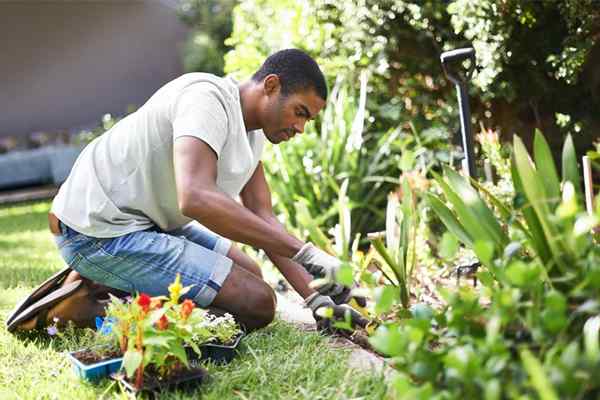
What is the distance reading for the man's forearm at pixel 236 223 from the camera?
2422 millimetres

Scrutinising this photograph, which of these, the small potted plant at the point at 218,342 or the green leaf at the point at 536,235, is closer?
the green leaf at the point at 536,235

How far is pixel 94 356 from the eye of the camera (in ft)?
7.60

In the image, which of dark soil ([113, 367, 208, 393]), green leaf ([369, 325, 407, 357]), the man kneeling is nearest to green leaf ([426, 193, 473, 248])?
the man kneeling

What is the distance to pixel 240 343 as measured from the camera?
2.59 metres

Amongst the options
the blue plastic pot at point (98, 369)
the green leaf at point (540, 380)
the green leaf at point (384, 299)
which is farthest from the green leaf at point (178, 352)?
the green leaf at point (540, 380)

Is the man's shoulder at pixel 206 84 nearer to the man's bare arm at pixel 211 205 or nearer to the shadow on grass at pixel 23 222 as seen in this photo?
the man's bare arm at pixel 211 205

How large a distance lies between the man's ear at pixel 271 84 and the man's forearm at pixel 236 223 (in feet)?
1.70

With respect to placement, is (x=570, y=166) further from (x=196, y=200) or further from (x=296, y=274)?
(x=296, y=274)

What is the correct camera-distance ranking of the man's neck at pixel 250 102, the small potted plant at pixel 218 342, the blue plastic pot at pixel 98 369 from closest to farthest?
the blue plastic pot at pixel 98 369 < the small potted plant at pixel 218 342 < the man's neck at pixel 250 102

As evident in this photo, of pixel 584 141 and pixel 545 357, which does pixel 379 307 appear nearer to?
pixel 545 357

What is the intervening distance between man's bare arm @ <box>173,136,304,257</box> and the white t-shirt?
0.87 feet

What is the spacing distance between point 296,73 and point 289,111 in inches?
5.5

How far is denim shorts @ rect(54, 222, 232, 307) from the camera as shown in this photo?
2.73 m

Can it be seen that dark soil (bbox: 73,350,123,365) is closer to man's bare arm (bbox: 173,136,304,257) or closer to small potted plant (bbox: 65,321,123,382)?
small potted plant (bbox: 65,321,123,382)
